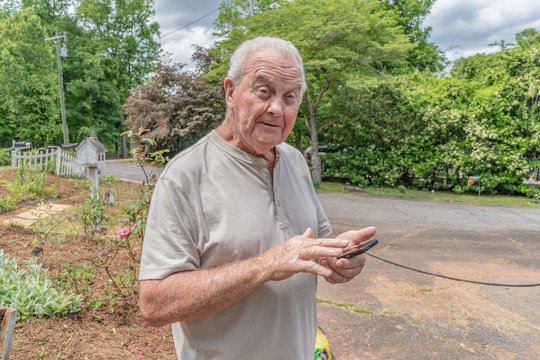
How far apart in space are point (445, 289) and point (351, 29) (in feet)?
27.2

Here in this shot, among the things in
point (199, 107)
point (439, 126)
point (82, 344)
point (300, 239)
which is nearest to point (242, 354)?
point (300, 239)

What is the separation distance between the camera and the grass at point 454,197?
10258mm


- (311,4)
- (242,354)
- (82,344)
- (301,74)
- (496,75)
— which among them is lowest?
(82,344)

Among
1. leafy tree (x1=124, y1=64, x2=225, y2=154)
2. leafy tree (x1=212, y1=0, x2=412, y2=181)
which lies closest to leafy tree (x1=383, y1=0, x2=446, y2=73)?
leafy tree (x1=212, y1=0, x2=412, y2=181)

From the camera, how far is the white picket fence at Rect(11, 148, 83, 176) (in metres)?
11.3

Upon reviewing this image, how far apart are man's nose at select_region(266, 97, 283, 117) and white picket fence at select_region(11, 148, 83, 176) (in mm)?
12129

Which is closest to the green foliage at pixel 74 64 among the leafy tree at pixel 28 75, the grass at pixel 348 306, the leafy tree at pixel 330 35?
the leafy tree at pixel 28 75

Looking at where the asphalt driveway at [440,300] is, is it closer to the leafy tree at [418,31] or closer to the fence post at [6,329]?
the fence post at [6,329]

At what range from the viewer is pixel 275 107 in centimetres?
126

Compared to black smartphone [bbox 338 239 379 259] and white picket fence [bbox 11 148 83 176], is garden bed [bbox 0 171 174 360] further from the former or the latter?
white picket fence [bbox 11 148 83 176]

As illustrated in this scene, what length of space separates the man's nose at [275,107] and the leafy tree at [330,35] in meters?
9.38

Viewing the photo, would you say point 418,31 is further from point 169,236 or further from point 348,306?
point 169,236

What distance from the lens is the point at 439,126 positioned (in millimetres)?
11547

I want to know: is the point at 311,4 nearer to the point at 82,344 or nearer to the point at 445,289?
the point at 445,289
